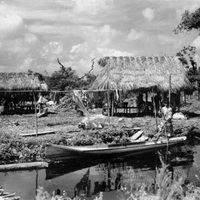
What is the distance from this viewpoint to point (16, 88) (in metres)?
22.4

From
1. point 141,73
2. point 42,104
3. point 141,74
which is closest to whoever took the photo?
point 141,74

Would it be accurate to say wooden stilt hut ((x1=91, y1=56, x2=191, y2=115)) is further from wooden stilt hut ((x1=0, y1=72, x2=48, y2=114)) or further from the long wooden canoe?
the long wooden canoe

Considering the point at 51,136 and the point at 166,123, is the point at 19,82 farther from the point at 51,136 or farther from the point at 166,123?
the point at 166,123

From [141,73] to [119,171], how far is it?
10048mm

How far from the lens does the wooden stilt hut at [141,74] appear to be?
19.2 m

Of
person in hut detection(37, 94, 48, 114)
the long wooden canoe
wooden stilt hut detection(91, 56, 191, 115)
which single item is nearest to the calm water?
the long wooden canoe

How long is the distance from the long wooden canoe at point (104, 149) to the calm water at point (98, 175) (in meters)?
0.38

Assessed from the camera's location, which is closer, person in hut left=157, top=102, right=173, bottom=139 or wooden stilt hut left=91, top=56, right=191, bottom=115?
person in hut left=157, top=102, right=173, bottom=139

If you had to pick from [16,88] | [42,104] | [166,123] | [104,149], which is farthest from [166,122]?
[16,88]

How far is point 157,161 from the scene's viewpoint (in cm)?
1248

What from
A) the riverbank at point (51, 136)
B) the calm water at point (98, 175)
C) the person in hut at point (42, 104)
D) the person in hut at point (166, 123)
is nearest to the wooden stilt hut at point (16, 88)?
the person in hut at point (42, 104)

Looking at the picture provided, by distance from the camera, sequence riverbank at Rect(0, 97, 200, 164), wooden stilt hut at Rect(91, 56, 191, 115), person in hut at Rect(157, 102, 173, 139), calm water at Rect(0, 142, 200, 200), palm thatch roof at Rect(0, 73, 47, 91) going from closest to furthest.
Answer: calm water at Rect(0, 142, 200, 200) → riverbank at Rect(0, 97, 200, 164) → person in hut at Rect(157, 102, 173, 139) → wooden stilt hut at Rect(91, 56, 191, 115) → palm thatch roof at Rect(0, 73, 47, 91)

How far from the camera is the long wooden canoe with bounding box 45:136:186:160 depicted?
11141 millimetres

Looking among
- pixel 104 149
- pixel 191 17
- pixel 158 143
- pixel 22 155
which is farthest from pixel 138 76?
pixel 22 155
